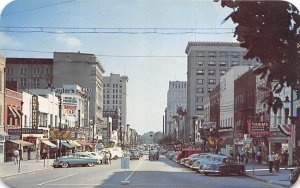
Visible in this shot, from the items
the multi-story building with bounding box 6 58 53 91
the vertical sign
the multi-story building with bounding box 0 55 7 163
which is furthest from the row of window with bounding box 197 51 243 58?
the vertical sign

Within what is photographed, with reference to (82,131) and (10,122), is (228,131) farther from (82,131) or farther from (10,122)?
(10,122)

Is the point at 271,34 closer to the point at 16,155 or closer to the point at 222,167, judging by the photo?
the point at 16,155

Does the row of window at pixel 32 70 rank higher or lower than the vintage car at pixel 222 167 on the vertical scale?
higher

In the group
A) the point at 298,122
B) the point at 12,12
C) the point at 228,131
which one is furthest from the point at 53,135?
the point at 228,131

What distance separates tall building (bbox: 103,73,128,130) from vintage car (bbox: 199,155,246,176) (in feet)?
18.3

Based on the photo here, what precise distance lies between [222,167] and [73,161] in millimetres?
5330

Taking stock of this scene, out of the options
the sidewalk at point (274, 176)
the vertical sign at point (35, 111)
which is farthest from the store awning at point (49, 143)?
the sidewalk at point (274, 176)

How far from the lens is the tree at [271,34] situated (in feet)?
29.9

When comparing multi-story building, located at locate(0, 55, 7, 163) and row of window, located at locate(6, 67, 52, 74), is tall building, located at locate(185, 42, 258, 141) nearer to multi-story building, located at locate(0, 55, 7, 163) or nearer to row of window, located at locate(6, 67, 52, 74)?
row of window, located at locate(6, 67, 52, 74)

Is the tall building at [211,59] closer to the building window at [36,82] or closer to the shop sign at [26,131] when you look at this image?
the building window at [36,82]

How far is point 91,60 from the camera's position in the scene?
44.2ft

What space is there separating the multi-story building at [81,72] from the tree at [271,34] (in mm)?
4707

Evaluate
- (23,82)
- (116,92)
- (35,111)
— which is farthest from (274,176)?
(23,82)

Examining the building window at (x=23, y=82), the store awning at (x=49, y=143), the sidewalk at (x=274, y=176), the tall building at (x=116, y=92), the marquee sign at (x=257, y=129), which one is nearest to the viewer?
the tall building at (x=116, y=92)
